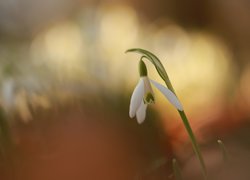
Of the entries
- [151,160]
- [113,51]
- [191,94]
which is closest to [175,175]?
[151,160]

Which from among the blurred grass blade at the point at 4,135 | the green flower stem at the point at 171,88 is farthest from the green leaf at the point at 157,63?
the blurred grass blade at the point at 4,135

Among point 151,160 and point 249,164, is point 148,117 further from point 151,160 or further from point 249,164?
point 249,164

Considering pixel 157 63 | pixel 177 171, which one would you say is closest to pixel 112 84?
pixel 157 63

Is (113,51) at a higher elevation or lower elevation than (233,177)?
higher

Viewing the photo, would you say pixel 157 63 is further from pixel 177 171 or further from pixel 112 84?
pixel 177 171

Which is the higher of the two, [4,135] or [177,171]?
[4,135]

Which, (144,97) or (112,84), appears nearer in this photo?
(144,97)
